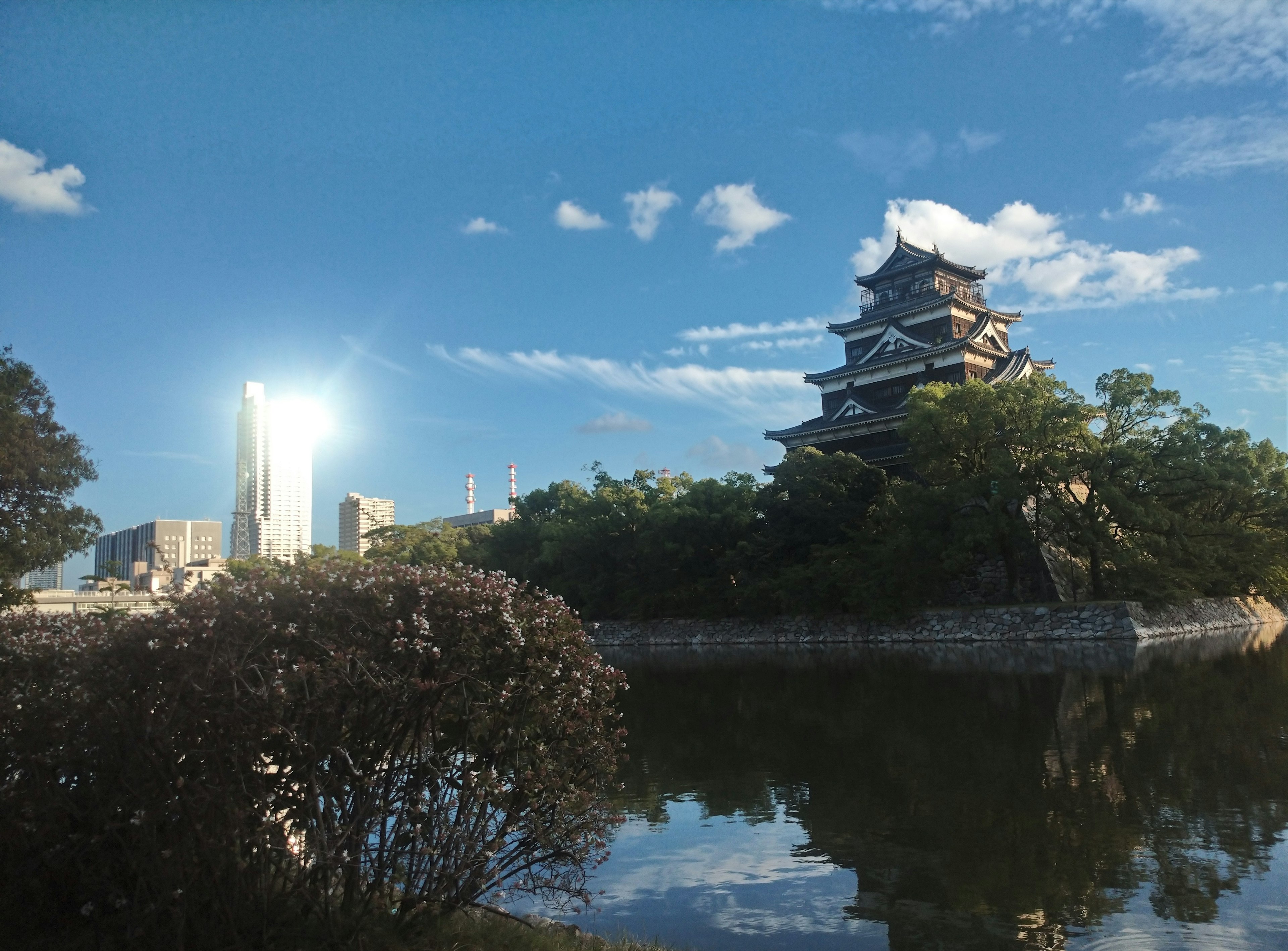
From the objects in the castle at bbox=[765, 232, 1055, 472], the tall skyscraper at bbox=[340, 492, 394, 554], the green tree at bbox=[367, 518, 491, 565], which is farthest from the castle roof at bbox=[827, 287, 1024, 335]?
the tall skyscraper at bbox=[340, 492, 394, 554]

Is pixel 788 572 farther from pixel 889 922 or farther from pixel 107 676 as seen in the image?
pixel 107 676

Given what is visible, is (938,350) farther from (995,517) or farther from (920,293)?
(995,517)

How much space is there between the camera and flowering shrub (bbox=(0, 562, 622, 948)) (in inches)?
129

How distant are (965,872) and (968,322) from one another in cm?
3278

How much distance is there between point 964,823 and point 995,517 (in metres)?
18.6

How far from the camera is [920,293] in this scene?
36125 mm

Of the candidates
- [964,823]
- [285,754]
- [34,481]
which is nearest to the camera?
[285,754]

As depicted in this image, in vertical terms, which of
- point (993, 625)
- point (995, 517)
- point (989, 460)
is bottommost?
point (993, 625)

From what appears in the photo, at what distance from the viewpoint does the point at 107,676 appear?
3.33 m

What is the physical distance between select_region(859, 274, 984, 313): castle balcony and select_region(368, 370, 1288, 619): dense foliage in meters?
9.17

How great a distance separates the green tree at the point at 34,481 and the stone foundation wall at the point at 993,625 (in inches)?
517

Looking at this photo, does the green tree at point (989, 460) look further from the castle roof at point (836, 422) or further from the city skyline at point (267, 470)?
the city skyline at point (267, 470)

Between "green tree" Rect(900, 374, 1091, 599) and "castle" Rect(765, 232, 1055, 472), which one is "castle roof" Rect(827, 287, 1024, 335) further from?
"green tree" Rect(900, 374, 1091, 599)

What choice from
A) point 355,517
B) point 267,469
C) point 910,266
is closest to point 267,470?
point 267,469
